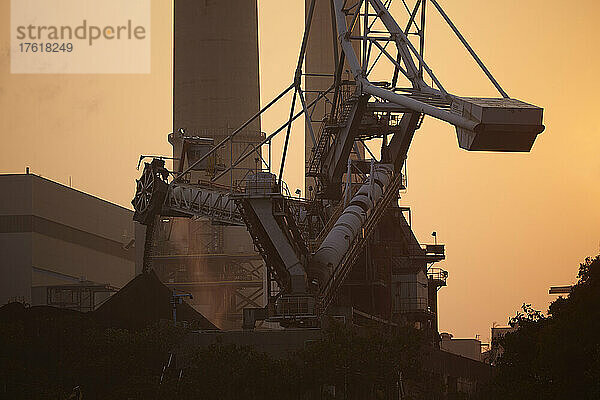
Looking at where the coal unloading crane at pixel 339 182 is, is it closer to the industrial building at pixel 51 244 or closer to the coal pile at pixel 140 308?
the coal pile at pixel 140 308

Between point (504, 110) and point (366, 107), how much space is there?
22923 mm

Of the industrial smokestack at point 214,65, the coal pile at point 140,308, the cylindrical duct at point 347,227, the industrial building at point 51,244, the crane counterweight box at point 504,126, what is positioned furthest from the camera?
the industrial smokestack at point 214,65

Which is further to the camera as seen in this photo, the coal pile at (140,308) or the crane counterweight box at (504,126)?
the coal pile at (140,308)

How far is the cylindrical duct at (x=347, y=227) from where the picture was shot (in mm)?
69125

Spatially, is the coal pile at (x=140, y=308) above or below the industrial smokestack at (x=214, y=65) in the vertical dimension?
below

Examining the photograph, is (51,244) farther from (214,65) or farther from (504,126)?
(504,126)

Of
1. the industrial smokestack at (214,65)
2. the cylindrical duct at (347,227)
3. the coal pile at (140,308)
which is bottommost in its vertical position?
the coal pile at (140,308)

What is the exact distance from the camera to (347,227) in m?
73.1

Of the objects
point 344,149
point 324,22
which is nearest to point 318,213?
point 344,149

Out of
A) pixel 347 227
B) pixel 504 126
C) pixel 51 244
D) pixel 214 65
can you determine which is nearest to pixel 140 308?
pixel 347 227

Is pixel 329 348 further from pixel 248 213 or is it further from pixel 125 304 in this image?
pixel 125 304

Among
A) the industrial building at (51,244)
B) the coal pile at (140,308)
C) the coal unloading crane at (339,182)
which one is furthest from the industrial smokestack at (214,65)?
the coal pile at (140,308)

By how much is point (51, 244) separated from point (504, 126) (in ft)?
240

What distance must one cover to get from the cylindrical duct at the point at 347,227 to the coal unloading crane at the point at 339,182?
0.25 ft
